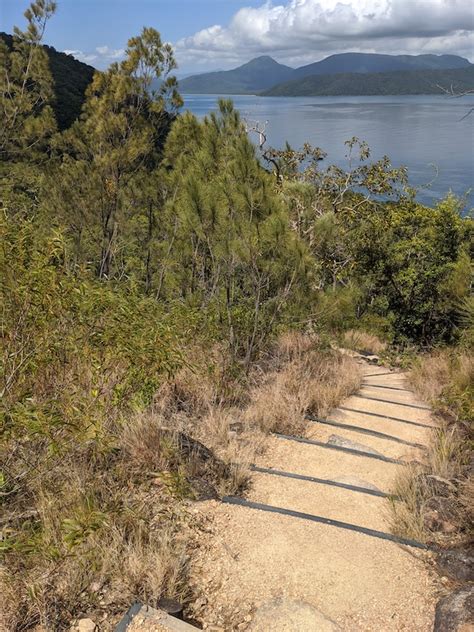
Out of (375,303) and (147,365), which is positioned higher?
(147,365)

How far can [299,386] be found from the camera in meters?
5.13

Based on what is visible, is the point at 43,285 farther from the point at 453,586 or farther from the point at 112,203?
the point at 112,203

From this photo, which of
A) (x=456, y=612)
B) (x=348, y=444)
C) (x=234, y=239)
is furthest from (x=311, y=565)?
(x=234, y=239)

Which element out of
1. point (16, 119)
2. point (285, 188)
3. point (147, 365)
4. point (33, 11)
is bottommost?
point (147, 365)

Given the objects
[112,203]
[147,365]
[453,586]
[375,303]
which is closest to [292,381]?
[147,365]

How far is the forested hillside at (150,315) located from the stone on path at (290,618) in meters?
0.43

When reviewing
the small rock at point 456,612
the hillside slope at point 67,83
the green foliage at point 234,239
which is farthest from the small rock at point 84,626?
the hillside slope at point 67,83

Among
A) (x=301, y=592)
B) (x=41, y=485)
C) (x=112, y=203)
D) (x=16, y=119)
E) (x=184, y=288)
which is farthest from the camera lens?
(x=112, y=203)

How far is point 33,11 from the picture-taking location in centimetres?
766

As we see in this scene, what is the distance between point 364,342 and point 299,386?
4.96 meters

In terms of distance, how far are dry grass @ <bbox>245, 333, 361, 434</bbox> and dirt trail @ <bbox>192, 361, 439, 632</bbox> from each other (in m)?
0.64

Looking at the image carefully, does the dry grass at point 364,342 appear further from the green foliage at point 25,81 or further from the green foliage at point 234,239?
the green foliage at point 25,81

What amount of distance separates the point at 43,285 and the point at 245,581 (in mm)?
1875

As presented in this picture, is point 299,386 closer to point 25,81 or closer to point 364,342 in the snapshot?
point 364,342
